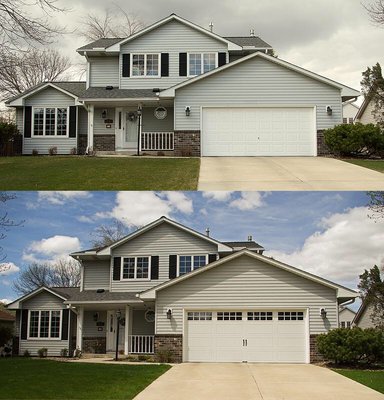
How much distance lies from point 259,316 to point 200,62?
12.4 metres

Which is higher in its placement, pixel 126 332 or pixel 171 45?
pixel 171 45

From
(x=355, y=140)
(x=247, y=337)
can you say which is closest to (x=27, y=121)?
(x=247, y=337)

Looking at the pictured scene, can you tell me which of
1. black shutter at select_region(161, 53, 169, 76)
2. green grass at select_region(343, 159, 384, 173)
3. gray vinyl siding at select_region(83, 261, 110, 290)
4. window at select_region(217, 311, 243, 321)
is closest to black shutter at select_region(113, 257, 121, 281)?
gray vinyl siding at select_region(83, 261, 110, 290)

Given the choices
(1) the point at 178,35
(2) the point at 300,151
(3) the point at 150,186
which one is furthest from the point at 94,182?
(1) the point at 178,35

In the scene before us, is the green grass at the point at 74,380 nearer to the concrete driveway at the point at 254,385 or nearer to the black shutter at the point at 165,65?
the concrete driveway at the point at 254,385

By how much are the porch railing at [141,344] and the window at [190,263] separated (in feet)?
9.26

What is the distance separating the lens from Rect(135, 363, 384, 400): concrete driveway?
11477 mm

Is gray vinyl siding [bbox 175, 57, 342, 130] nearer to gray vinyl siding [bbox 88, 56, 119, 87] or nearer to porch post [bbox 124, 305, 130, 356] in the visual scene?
gray vinyl siding [bbox 88, 56, 119, 87]

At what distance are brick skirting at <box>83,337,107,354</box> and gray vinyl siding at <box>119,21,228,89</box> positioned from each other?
11231 mm

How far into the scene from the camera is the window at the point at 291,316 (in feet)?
65.5

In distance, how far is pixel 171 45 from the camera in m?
27.0

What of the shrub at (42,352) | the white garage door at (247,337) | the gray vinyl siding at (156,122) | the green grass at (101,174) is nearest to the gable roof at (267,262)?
the white garage door at (247,337)

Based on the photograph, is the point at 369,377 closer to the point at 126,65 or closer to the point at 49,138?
the point at 49,138

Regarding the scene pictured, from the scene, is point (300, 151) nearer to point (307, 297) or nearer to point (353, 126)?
point (353, 126)
